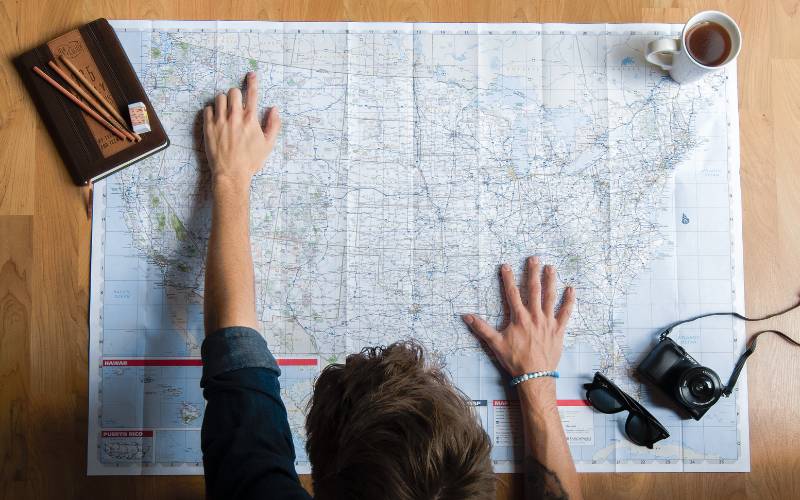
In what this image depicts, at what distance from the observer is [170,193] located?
1046 mm

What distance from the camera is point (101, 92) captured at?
1.03 metres

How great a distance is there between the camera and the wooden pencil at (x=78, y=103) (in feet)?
3.34

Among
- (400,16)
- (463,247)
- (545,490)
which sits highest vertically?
(400,16)

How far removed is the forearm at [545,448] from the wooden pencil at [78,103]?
2.68 feet

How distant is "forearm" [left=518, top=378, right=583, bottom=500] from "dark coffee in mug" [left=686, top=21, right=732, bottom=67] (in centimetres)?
60

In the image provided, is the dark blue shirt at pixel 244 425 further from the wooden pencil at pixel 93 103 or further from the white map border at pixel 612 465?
the wooden pencil at pixel 93 103

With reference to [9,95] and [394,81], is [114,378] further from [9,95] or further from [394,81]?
[394,81]

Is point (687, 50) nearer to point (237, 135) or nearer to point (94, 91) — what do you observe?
point (237, 135)

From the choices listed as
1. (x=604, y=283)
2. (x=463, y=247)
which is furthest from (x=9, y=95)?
(x=604, y=283)

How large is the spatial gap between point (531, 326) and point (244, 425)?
0.50 meters

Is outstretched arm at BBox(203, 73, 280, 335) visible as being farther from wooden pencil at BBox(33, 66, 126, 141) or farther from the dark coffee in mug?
the dark coffee in mug

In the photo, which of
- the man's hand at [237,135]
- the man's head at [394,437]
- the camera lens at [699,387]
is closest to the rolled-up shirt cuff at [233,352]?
the man's head at [394,437]

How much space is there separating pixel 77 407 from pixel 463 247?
2.38ft

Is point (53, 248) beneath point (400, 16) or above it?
beneath
